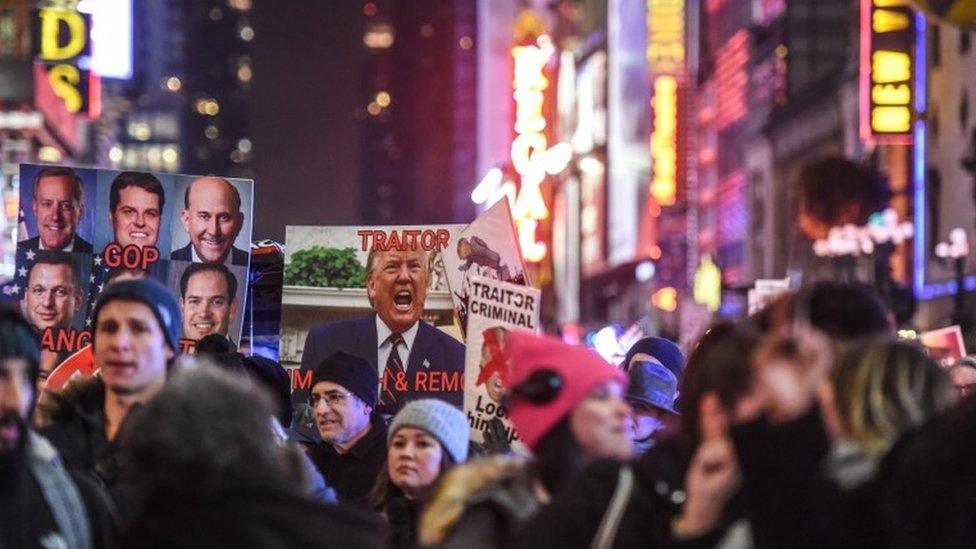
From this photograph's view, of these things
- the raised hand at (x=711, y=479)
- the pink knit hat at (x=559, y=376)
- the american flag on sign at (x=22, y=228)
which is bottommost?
the raised hand at (x=711, y=479)

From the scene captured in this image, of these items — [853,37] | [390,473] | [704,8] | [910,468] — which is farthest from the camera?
[704,8]

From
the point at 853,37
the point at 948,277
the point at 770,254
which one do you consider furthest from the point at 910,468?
the point at 770,254

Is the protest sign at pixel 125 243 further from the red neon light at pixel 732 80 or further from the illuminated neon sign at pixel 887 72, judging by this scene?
the red neon light at pixel 732 80

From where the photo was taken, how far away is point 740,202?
82.1 metres

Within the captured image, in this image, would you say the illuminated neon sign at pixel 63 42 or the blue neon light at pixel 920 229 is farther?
the blue neon light at pixel 920 229

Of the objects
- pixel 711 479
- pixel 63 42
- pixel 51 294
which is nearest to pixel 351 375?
pixel 51 294

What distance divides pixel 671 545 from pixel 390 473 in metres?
3.15

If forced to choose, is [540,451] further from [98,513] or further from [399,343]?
[399,343]

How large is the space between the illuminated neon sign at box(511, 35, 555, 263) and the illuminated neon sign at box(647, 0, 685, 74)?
18.1 ft

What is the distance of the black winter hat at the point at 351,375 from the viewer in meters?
9.89

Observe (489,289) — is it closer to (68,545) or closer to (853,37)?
(68,545)

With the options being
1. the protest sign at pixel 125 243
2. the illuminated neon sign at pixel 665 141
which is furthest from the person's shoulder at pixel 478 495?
the illuminated neon sign at pixel 665 141

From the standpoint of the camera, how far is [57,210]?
32.9 ft

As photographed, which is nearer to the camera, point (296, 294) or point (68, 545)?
point (68, 545)
